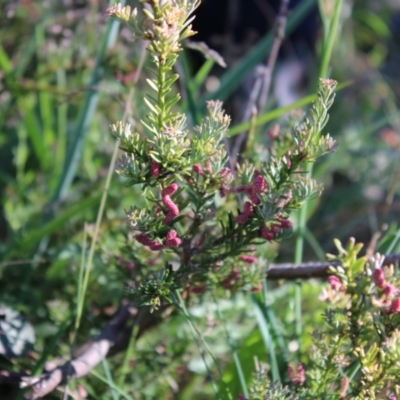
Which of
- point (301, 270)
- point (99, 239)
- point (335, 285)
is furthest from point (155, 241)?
point (99, 239)

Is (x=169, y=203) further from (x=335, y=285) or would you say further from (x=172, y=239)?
(x=335, y=285)

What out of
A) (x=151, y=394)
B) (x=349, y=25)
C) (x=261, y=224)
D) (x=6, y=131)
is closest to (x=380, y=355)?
(x=261, y=224)

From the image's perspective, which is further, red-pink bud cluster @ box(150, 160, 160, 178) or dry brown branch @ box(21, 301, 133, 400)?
dry brown branch @ box(21, 301, 133, 400)

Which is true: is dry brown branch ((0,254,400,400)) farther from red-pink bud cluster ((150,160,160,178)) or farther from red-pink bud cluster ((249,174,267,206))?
red-pink bud cluster ((150,160,160,178))

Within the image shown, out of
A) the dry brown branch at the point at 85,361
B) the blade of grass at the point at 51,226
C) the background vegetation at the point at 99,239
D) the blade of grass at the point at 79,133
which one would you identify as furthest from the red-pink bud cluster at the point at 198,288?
the blade of grass at the point at 79,133

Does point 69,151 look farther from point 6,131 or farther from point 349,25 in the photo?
point 349,25

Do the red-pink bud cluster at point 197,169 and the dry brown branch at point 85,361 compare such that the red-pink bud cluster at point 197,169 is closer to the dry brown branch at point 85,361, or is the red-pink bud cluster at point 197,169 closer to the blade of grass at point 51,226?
the dry brown branch at point 85,361

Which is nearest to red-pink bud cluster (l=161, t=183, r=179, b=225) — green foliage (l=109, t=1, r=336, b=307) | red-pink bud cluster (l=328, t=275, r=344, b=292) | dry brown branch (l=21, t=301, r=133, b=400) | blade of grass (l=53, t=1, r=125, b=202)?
green foliage (l=109, t=1, r=336, b=307)
